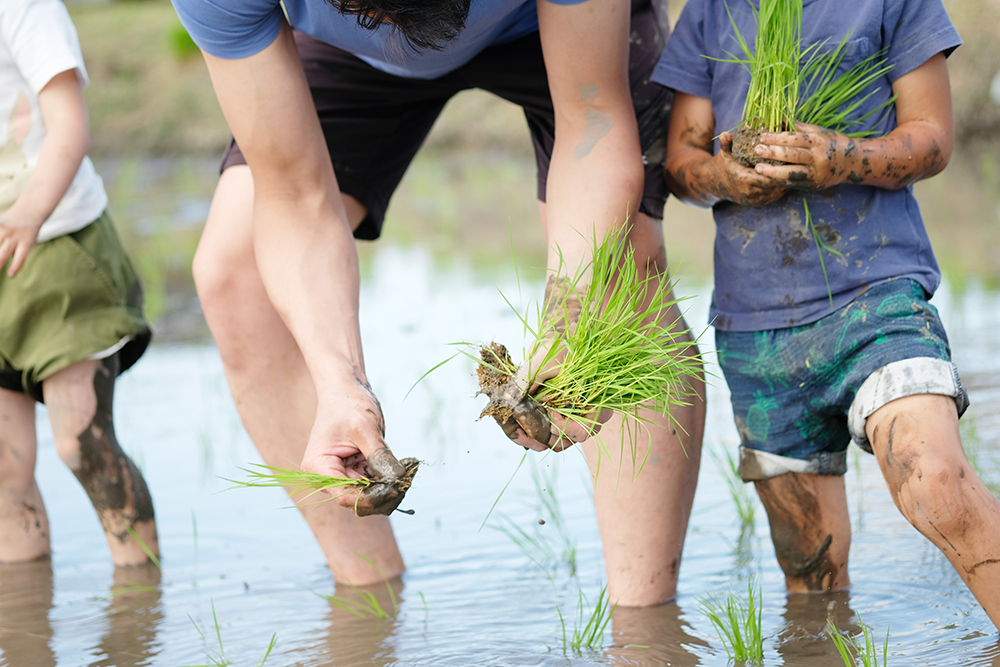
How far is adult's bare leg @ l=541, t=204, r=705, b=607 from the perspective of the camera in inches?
83.7

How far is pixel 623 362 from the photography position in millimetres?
1727

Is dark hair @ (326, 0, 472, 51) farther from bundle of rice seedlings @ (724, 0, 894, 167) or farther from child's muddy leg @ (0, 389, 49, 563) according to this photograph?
child's muddy leg @ (0, 389, 49, 563)

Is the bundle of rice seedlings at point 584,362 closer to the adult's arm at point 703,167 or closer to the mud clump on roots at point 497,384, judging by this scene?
the mud clump on roots at point 497,384

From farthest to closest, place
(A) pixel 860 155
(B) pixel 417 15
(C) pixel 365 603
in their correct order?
(C) pixel 365 603 < (A) pixel 860 155 < (B) pixel 417 15

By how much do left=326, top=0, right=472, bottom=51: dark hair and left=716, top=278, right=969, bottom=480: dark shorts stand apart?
0.89 m

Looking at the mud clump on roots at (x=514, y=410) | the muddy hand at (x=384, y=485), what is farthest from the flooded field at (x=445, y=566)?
the mud clump on roots at (x=514, y=410)

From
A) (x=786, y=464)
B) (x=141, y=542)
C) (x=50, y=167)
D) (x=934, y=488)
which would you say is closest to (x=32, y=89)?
(x=50, y=167)

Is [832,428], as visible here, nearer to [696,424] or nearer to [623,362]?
[696,424]

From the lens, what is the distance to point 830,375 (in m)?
1.98

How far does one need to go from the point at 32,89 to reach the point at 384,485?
1.65 meters

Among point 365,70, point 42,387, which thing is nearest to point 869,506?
point 365,70

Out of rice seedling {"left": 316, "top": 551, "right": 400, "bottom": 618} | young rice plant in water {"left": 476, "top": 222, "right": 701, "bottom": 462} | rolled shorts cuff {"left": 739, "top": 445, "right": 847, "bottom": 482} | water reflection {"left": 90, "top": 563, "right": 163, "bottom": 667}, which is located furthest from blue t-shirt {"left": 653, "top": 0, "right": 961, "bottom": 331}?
water reflection {"left": 90, "top": 563, "right": 163, "bottom": 667}

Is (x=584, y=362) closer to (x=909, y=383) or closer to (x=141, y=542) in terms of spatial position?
(x=909, y=383)

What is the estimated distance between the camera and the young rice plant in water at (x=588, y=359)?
1635 mm
